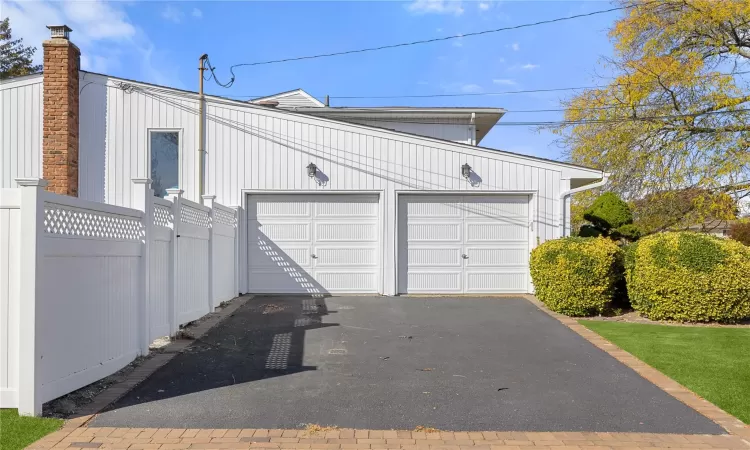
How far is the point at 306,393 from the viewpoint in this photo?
537 centimetres

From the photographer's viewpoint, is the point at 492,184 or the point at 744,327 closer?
the point at 744,327

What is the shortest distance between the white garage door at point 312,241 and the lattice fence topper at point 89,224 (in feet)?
19.3

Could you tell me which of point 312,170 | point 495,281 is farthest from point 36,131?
point 495,281

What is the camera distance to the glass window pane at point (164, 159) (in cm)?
1235

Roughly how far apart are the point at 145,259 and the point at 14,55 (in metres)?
30.9

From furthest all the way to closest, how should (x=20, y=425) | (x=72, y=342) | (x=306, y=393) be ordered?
(x=306, y=393) → (x=72, y=342) → (x=20, y=425)

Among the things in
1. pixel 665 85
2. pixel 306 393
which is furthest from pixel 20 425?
pixel 665 85

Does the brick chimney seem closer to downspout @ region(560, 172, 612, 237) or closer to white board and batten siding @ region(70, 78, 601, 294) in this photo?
white board and batten siding @ region(70, 78, 601, 294)

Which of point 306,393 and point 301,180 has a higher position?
point 301,180

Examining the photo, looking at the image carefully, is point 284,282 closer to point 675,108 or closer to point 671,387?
point 671,387

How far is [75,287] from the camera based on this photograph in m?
4.99

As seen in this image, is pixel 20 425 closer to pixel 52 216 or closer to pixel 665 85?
pixel 52 216

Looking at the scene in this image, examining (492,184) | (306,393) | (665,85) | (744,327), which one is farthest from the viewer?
(665,85)

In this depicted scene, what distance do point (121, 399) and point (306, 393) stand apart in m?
1.64
